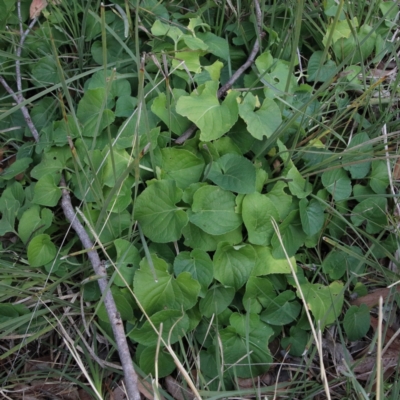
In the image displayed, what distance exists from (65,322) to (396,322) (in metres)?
1.01

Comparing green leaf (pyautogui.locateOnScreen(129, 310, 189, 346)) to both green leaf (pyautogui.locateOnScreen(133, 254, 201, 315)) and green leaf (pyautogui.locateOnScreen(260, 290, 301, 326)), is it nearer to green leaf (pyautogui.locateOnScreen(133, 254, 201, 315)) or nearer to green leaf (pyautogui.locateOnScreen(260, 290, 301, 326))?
green leaf (pyautogui.locateOnScreen(133, 254, 201, 315))

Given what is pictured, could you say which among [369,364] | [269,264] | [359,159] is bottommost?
[369,364]

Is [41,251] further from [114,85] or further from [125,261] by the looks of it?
[114,85]

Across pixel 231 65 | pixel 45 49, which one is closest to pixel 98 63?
pixel 45 49

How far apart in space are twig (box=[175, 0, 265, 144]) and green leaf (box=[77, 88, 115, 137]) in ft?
0.74

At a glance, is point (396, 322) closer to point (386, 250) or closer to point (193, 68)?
point (386, 250)

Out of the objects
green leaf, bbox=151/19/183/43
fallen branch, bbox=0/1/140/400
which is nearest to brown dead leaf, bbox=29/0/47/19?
fallen branch, bbox=0/1/140/400

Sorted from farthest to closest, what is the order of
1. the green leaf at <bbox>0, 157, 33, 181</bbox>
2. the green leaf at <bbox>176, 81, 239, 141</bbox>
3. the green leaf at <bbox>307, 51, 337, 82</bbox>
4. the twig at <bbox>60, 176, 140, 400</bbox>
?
the green leaf at <bbox>307, 51, 337, 82</bbox>, the green leaf at <bbox>0, 157, 33, 181</bbox>, the green leaf at <bbox>176, 81, 239, 141</bbox>, the twig at <bbox>60, 176, 140, 400</bbox>

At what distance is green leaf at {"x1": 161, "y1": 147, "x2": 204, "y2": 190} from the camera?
124 centimetres

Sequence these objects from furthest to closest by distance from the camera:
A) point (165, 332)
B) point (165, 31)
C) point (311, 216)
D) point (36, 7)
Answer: point (36, 7)
point (165, 31)
point (311, 216)
point (165, 332)

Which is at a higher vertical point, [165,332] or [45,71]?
[45,71]

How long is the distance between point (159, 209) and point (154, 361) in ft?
1.38

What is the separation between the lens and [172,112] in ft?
4.20

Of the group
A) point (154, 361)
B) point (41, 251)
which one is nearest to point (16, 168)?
point (41, 251)
